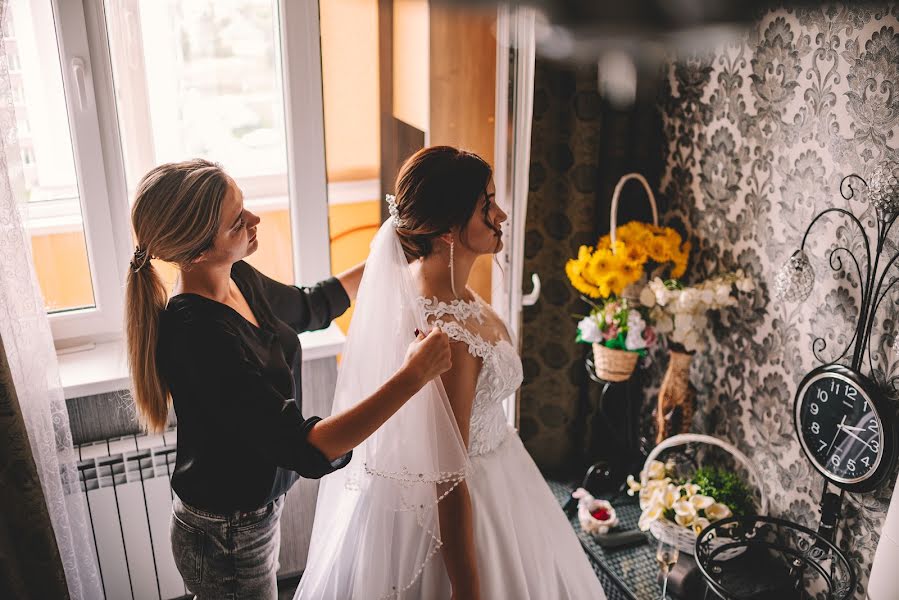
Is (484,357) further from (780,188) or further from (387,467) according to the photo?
(780,188)

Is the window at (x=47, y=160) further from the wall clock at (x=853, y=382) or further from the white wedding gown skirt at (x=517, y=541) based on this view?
the wall clock at (x=853, y=382)

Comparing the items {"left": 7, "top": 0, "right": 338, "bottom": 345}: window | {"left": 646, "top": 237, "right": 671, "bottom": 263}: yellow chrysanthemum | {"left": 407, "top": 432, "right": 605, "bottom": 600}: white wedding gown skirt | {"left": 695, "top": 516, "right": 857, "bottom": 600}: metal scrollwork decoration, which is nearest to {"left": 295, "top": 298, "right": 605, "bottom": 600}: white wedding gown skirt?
{"left": 407, "top": 432, "right": 605, "bottom": 600}: white wedding gown skirt

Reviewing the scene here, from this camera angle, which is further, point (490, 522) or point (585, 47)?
point (585, 47)

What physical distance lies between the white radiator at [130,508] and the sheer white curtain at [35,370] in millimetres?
141

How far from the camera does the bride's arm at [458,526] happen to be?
1.61 meters

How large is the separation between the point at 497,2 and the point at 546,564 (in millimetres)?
1717

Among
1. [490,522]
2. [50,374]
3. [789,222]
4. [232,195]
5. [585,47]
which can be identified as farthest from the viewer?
[585,47]

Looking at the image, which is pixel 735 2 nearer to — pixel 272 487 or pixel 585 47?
pixel 585 47

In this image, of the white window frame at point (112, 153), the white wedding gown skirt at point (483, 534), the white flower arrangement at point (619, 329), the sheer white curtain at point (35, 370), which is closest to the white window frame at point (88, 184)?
the white window frame at point (112, 153)

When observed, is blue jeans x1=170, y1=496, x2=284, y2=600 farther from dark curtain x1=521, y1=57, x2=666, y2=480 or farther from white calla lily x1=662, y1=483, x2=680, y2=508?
dark curtain x1=521, y1=57, x2=666, y2=480

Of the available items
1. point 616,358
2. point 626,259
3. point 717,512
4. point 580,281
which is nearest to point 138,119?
point 580,281

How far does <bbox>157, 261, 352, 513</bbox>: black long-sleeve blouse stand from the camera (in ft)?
4.87

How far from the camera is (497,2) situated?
2443 millimetres

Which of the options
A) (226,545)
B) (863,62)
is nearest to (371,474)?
(226,545)
